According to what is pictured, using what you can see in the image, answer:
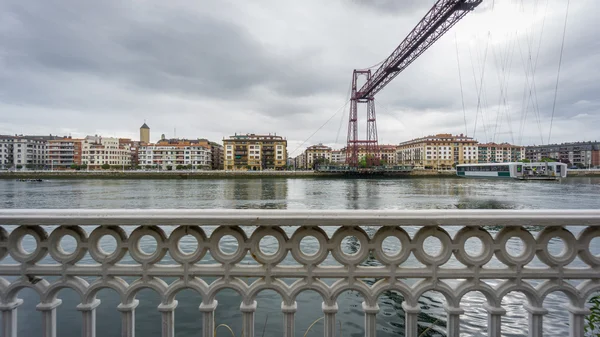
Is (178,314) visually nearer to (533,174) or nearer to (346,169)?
(533,174)

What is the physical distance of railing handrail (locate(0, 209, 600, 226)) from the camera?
158 centimetres

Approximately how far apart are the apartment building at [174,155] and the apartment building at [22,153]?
35056 mm

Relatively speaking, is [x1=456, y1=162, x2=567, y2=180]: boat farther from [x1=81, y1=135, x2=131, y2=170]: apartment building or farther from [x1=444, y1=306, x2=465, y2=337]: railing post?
Answer: [x1=81, y1=135, x2=131, y2=170]: apartment building

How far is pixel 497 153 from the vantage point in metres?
121

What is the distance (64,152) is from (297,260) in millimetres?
130505

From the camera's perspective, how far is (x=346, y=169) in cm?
8112

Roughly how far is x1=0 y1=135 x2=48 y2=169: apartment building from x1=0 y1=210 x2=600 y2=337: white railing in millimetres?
132650

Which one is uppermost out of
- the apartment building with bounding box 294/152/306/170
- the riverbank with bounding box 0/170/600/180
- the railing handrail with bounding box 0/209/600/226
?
the apartment building with bounding box 294/152/306/170

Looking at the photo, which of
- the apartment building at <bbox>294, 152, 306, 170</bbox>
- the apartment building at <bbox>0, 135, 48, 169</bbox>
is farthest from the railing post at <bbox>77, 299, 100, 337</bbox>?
the apartment building at <bbox>0, 135, 48, 169</bbox>

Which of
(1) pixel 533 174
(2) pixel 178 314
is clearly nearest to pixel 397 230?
(2) pixel 178 314

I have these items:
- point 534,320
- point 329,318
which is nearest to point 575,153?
point 534,320

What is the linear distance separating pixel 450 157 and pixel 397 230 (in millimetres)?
126783

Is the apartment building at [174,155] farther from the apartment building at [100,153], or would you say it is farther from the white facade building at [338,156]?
the white facade building at [338,156]

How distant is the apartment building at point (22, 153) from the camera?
99250 millimetres
